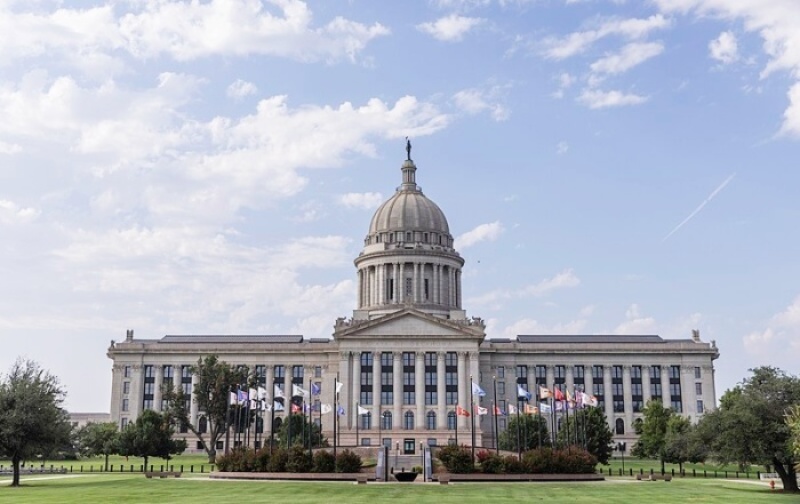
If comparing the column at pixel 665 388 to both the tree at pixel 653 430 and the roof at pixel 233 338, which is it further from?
the roof at pixel 233 338

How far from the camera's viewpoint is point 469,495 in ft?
169

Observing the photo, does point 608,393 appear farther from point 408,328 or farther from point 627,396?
point 408,328

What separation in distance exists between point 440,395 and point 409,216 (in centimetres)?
3618

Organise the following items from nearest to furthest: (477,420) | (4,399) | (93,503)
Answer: (93,503) < (4,399) < (477,420)

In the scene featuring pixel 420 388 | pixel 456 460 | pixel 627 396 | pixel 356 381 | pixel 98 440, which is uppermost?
pixel 356 381

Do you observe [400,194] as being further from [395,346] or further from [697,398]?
[697,398]

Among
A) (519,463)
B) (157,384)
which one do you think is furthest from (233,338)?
(519,463)

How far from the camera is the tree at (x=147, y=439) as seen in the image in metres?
97.2

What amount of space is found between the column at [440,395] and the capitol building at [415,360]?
152 mm

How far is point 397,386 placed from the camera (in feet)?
424

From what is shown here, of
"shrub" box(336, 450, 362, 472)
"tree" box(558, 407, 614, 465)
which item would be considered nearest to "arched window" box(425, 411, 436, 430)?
"tree" box(558, 407, 614, 465)

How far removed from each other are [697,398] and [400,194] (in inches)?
2382

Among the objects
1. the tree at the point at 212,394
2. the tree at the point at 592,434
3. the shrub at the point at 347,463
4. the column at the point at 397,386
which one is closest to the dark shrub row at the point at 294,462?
the shrub at the point at 347,463

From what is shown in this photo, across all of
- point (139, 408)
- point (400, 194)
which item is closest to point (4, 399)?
point (139, 408)
